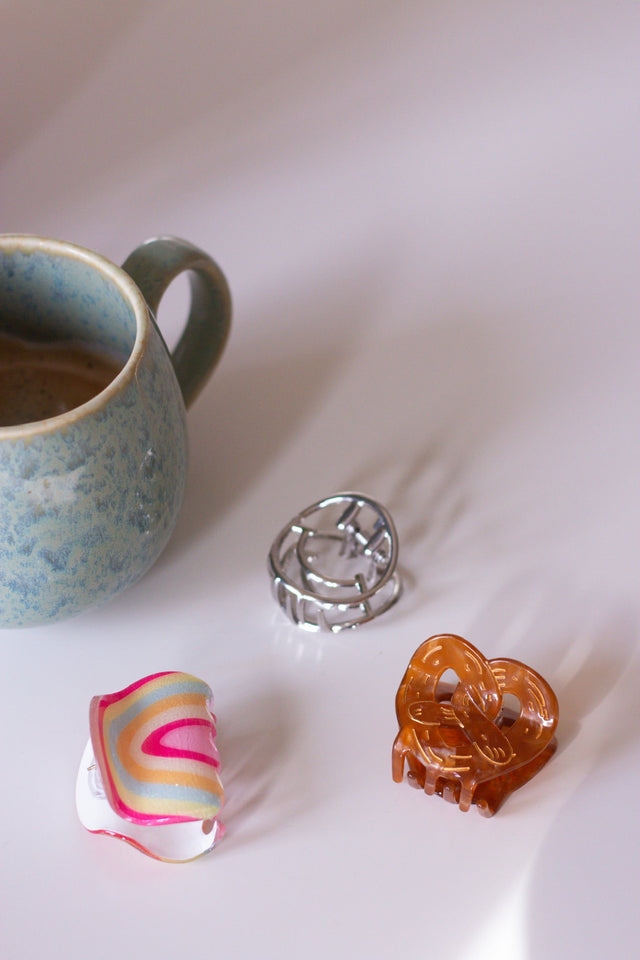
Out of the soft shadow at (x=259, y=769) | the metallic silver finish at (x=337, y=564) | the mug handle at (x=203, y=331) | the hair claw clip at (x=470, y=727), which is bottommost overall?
the soft shadow at (x=259, y=769)

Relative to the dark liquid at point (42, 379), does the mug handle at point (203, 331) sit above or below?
above

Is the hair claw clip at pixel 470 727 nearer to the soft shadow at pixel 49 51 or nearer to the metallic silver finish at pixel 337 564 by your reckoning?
the metallic silver finish at pixel 337 564

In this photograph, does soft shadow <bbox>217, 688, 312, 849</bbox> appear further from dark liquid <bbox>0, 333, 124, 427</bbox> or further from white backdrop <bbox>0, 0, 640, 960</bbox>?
dark liquid <bbox>0, 333, 124, 427</bbox>

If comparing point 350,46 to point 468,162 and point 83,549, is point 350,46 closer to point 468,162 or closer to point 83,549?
point 468,162

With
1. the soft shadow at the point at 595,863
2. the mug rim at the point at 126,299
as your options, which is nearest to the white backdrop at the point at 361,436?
the soft shadow at the point at 595,863

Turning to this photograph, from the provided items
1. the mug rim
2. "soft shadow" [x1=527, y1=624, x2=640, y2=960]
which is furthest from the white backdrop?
the mug rim

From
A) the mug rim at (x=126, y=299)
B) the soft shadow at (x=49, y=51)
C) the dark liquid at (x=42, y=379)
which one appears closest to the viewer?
the mug rim at (x=126, y=299)
